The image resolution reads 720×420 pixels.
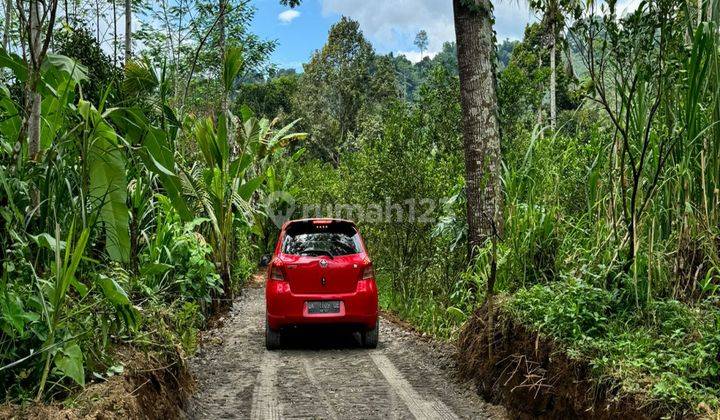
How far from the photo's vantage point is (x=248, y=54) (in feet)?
60.8

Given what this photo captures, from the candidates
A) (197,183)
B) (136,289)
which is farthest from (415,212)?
(136,289)

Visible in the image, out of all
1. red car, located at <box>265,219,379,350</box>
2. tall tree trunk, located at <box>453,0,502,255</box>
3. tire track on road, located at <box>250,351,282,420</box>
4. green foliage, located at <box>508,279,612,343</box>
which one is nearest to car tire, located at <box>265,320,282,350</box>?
red car, located at <box>265,219,379,350</box>

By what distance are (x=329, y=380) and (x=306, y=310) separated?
160 cm

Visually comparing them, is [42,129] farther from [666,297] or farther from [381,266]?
[381,266]

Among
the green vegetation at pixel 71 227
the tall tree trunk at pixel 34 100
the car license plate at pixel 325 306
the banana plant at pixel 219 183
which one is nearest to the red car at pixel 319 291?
the car license plate at pixel 325 306

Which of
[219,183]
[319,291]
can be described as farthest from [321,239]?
[219,183]

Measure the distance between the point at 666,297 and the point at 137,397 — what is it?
3.97 meters

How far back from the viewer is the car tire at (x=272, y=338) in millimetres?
8266

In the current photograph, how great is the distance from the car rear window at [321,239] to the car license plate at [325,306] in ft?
2.12

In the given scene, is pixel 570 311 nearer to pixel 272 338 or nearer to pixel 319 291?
pixel 319 291

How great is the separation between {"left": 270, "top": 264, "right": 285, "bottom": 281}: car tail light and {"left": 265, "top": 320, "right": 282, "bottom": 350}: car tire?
2.07ft

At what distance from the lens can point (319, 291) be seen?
26.7 feet

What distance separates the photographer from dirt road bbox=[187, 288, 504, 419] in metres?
5.52

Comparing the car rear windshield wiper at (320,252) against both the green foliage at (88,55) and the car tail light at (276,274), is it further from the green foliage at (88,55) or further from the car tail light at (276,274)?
the green foliage at (88,55)
